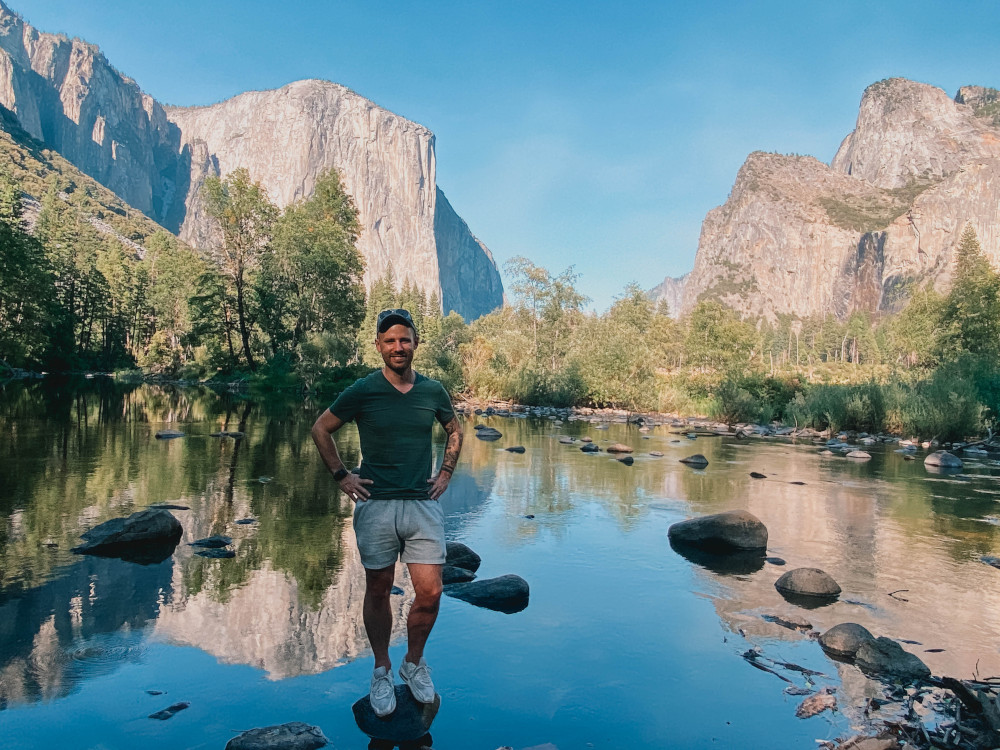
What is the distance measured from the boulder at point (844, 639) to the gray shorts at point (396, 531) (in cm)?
385

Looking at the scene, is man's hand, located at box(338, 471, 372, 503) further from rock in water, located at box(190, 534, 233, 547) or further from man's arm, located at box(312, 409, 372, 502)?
rock in water, located at box(190, 534, 233, 547)

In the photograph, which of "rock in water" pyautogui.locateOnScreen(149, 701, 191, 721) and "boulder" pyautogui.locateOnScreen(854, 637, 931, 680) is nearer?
"rock in water" pyautogui.locateOnScreen(149, 701, 191, 721)

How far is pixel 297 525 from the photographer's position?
9.89 metres

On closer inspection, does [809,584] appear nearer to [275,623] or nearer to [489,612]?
[489,612]

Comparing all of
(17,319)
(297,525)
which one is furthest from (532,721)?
(17,319)

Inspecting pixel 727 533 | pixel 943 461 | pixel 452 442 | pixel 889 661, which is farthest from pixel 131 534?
pixel 943 461

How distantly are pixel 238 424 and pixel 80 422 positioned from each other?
4.87 metres

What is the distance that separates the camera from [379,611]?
4.68 m

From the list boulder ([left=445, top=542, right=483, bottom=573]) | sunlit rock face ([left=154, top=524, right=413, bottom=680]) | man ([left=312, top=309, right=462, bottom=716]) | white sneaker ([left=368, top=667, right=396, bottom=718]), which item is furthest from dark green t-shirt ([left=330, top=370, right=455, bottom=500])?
boulder ([left=445, top=542, right=483, bottom=573])

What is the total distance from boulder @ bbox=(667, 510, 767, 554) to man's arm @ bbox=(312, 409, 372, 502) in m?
6.74

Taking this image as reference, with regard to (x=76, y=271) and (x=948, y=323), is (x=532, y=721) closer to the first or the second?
(x=948, y=323)

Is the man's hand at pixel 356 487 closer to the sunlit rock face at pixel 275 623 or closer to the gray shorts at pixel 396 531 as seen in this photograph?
→ the gray shorts at pixel 396 531

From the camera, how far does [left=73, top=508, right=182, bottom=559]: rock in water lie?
8.17 metres

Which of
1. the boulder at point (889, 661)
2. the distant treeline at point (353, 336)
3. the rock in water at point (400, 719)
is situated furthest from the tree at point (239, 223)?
the boulder at point (889, 661)
